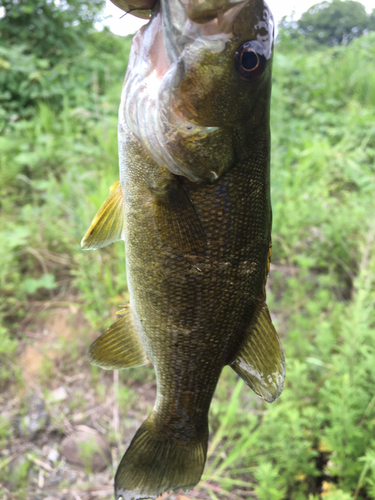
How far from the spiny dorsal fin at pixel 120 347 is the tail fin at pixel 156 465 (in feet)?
0.75

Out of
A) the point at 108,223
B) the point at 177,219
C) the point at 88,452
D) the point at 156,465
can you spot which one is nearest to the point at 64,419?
the point at 88,452

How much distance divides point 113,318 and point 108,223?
166cm

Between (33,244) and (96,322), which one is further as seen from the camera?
(33,244)

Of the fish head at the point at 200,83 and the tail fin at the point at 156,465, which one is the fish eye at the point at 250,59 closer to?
the fish head at the point at 200,83

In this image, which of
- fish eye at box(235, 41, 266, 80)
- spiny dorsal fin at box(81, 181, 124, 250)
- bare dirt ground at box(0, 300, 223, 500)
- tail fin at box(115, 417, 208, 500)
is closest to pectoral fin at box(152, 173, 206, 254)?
spiny dorsal fin at box(81, 181, 124, 250)

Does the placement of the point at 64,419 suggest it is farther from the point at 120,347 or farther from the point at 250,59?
the point at 250,59

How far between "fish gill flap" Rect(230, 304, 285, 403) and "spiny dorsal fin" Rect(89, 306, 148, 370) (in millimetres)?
338

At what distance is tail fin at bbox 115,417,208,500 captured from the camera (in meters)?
1.04

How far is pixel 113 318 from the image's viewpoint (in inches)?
98.9

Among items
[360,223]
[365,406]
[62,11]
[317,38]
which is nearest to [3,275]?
[365,406]

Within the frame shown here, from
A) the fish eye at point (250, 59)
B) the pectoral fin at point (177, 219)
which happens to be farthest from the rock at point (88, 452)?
the fish eye at point (250, 59)

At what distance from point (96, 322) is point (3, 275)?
2.58 ft

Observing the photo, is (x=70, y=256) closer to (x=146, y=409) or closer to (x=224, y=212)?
(x=146, y=409)

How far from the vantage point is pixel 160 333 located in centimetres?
100
